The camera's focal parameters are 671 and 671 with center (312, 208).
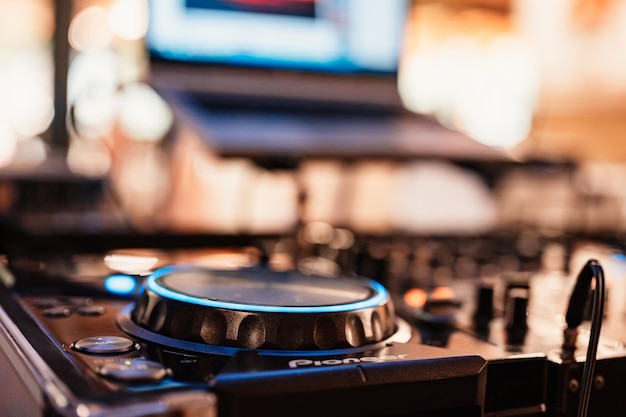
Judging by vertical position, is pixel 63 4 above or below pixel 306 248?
above

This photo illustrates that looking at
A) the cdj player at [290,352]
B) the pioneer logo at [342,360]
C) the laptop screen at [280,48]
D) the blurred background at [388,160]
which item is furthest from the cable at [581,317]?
the laptop screen at [280,48]

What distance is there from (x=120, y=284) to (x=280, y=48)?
0.53 metres

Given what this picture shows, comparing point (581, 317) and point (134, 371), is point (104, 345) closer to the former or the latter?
point (134, 371)

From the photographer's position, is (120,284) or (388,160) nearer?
(120,284)

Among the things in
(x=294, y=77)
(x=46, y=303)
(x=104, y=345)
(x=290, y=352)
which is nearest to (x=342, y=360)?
(x=290, y=352)

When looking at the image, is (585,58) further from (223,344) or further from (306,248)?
(223,344)

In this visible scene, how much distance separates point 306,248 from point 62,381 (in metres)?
0.53

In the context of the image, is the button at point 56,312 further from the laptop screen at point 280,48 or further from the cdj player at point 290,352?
the laptop screen at point 280,48

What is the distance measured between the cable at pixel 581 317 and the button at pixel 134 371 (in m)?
0.25

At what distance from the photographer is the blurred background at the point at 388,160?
2.85 feet

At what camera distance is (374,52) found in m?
1.07

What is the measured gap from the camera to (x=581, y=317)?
1.47 feet

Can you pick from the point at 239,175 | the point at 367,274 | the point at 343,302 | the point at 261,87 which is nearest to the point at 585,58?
the point at 239,175

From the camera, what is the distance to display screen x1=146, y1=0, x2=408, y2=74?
2.97 feet
